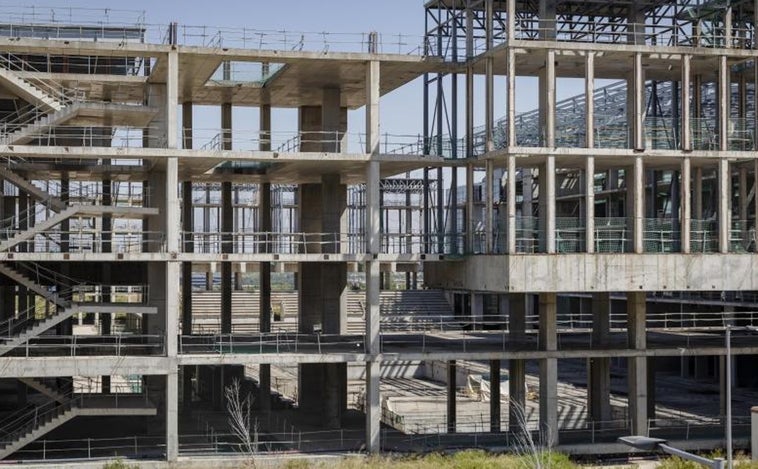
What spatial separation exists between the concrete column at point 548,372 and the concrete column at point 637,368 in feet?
10.1

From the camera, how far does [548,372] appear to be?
133 ft

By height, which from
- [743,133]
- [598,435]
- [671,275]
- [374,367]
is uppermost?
[743,133]

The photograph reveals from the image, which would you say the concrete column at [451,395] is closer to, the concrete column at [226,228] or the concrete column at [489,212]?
the concrete column at [489,212]

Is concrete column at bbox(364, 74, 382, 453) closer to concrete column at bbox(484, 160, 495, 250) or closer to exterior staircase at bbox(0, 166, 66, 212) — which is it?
concrete column at bbox(484, 160, 495, 250)

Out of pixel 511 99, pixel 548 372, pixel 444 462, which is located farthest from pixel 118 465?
pixel 511 99

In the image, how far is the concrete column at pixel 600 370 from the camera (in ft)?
145

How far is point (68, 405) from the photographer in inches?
1534

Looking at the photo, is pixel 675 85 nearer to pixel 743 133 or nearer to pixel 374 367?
pixel 743 133

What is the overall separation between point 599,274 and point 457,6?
12.9m

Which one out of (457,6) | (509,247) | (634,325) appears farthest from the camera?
(457,6)

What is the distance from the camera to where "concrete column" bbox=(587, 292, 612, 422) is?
1738 inches

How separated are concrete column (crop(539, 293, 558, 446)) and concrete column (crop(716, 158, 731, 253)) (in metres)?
6.83

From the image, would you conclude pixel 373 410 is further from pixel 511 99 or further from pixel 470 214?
pixel 511 99

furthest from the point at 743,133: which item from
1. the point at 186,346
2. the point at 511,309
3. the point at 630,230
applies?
the point at 186,346
